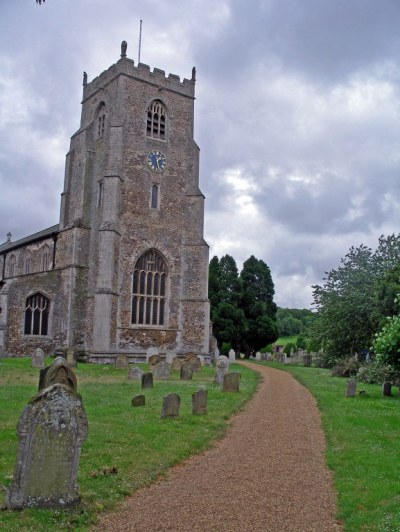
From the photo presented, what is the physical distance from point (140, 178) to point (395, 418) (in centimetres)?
2315

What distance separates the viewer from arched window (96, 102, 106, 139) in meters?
33.8

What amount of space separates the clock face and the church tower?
2.4 inches

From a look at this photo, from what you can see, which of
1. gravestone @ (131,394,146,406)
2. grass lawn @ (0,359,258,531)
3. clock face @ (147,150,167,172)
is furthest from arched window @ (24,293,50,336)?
gravestone @ (131,394,146,406)

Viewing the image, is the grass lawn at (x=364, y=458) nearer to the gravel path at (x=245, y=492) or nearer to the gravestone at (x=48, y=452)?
the gravel path at (x=245, y=492)

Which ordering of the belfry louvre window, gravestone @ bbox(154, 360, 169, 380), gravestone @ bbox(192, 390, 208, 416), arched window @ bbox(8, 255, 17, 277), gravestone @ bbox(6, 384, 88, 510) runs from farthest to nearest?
arched window @ bbox(8, 255, 17, 277) < the belfry louvre window < gravestone @ bbox(154, 360, 169, 380) < gravestone @ bbox(192, 390, 208, 416) < gravestone @ bbox(6, 384, 88, 510)

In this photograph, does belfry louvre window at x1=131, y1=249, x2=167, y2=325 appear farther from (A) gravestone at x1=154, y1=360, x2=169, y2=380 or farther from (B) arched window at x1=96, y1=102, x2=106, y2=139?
(A) gravestone at x1=154, y1=360, x2=169, y2=380

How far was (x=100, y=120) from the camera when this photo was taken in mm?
34125

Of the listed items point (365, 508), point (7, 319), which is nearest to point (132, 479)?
point (365, 508)

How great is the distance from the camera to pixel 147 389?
1689 centimetres

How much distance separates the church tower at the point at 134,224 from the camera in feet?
102

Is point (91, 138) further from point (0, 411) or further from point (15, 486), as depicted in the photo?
point (15, 486)

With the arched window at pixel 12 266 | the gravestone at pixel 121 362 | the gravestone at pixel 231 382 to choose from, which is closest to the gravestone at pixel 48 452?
the gravestone at pixel 231 382

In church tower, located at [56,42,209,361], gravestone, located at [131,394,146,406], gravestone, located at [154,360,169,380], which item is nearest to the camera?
gravestone, located at [131,394,146,406]

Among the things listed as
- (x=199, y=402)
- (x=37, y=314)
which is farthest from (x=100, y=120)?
(x=199, y=402)
